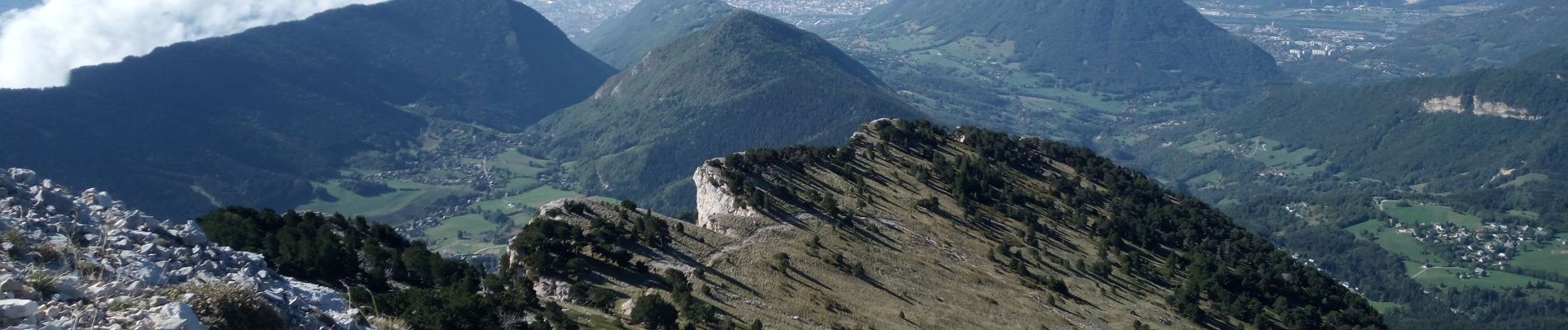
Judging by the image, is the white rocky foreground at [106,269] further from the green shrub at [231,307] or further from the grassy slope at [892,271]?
the grassy slope at [892,271]

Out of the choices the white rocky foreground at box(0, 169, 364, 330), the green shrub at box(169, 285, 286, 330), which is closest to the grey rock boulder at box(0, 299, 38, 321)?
the white rocky foreground at box(0, 169, 364, 330)

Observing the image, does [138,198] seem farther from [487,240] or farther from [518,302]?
[518,302]

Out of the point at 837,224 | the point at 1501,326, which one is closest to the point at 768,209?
the point at 837,224

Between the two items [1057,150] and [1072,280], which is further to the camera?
[1057,150]

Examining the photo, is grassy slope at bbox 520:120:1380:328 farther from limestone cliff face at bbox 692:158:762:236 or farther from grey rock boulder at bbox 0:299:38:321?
grey rock boulder at bbox 0:299:38:321

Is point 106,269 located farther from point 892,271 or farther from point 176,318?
point 892,271

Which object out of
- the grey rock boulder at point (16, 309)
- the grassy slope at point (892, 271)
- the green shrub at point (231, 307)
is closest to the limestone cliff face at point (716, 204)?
the grassy slope at point (892, 271)

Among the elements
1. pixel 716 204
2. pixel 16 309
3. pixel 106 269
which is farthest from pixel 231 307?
pixel 716 204
